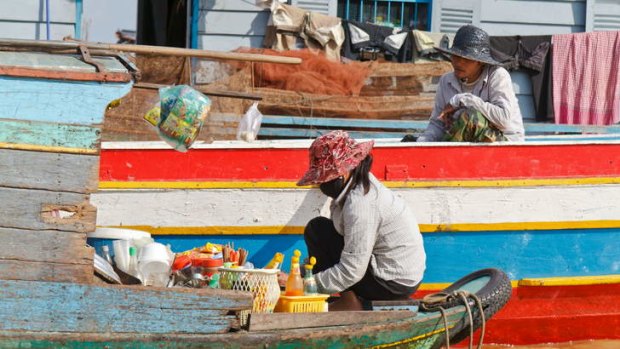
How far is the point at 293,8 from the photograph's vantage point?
33.4 ft

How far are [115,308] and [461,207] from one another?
2642mm

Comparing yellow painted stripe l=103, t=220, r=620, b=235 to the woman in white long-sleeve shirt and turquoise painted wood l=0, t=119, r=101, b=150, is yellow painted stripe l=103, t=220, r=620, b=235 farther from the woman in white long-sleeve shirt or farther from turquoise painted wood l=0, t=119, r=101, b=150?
turquoise painted wood l=0, t=119, r=101, b=150

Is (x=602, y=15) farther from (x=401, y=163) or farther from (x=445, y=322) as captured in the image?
(x=445, y=322)

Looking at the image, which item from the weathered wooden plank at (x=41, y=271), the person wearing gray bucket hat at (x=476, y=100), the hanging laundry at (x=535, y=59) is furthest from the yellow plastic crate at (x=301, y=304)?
the hanging laundry at (x=535, y=59)

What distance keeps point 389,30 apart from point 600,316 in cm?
433

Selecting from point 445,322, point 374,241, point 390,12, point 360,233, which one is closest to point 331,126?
point 390,12

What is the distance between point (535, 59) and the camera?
416 inches

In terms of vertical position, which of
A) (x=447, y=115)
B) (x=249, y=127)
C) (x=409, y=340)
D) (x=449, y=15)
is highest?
(x=449, y=15)

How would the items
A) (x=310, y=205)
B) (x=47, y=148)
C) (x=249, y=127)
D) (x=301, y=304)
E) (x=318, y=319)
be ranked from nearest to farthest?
(x=47, y=148)
(x=318, y=319)
(x=301, y=304)
(x=310, y=205)
(x=249, y=127)

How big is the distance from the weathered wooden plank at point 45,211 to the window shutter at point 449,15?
6806 millimetres

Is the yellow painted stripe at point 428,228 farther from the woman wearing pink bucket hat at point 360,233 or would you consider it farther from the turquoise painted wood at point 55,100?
the turquoise painted wood at point 55,100

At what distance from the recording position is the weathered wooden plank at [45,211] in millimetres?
4465

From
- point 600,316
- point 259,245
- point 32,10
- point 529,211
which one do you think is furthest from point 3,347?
point 32,10

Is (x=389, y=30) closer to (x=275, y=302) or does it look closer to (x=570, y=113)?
(x=570, y=113)
